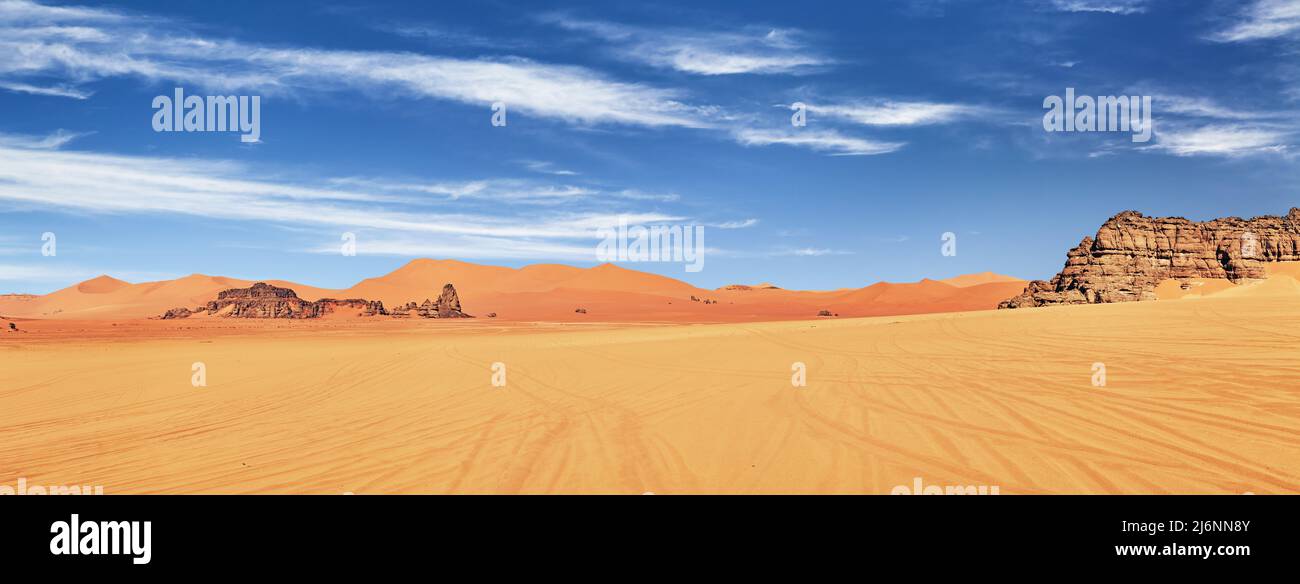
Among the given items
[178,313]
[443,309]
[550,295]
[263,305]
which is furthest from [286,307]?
[550,295]

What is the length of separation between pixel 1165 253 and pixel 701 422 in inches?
2629

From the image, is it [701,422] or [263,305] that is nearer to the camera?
[701,422]

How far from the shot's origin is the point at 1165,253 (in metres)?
58.6

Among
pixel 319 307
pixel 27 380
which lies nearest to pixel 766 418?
pixel 27 380

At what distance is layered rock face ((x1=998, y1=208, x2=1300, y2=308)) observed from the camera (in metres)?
55.3

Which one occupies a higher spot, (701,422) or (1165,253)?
(1165,253)

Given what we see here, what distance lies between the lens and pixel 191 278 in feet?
498

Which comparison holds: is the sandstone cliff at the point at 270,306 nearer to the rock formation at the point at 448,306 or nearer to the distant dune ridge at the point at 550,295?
the distant dune ridge at the point at 550,295

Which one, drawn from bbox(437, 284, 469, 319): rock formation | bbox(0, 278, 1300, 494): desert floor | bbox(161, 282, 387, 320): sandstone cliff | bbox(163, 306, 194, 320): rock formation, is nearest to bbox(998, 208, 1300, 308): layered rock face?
bbox(0, 278, 1300, 494): desert floor

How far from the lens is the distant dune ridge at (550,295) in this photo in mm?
86625

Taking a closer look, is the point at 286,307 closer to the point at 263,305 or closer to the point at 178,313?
the point at 263,305

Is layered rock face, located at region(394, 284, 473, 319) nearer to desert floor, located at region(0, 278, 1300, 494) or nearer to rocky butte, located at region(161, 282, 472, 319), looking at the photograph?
rocky butte, located at region(161, 282, 472, 319)

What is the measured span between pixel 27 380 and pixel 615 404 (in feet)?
49.3
